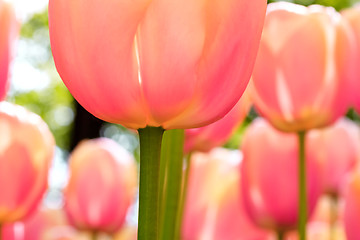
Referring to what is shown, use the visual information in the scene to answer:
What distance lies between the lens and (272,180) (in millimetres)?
710

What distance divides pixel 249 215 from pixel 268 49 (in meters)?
0.19

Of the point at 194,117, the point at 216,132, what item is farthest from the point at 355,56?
the point at 194,117

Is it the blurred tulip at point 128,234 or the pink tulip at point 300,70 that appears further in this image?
the blurred tulip at point 128,234

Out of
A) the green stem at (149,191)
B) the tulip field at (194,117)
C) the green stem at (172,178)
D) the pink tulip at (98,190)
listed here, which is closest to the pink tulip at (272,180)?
the tulip field at (194,117)

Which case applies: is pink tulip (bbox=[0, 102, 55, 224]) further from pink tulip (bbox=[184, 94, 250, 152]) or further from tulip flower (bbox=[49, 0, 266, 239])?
tulip flower (bbox=[49, 0, 266, 239])

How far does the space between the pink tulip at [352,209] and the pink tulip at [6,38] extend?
29 centimetres

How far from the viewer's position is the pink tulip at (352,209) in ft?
1.64

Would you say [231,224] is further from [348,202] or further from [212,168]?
[348,202]

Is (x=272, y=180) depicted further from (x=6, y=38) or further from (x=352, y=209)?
(x=6, y=38)

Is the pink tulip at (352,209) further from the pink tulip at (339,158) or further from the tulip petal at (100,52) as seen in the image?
the pink tulip at (339,158)

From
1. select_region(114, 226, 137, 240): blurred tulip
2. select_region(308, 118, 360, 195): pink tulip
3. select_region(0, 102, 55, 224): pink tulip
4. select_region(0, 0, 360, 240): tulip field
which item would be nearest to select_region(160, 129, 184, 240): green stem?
select_region(0, 0, 360, 240): tulip field

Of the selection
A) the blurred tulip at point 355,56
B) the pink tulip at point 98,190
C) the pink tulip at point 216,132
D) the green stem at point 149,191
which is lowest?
the pink tulip at point 98,190

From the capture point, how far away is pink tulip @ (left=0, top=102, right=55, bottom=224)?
58 centimetres

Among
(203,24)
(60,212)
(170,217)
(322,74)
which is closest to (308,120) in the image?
(322,74)
